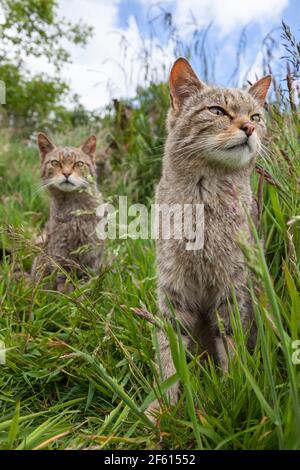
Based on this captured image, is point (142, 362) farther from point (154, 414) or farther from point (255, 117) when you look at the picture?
point (255, 117)

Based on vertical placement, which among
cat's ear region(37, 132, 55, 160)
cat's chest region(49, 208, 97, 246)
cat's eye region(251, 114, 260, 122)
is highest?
cat's ear region(37, 132, 55, 160)

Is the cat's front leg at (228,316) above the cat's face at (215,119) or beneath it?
beneath

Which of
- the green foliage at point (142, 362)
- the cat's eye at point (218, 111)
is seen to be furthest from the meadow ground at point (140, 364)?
the cat's eye at point (218, 111)

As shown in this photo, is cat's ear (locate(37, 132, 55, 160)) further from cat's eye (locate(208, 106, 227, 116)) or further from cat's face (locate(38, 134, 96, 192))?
cat's eye (locate(208, 106, 227, 116))

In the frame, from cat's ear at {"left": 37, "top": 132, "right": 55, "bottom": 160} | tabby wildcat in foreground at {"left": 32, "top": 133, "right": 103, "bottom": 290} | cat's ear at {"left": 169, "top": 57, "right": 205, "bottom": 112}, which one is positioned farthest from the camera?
cat's ear at {"left": 37, "top": 132, "right": 55, "bottom": 160}

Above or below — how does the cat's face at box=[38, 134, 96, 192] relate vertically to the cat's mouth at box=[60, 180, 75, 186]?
above

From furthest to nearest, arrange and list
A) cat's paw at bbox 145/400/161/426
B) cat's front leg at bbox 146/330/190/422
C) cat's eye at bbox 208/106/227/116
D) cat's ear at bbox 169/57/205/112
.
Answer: cat's ear at bbox 169/57/205/112 → cat's eye at bbox 208/106/227/116 → cat's front leg at bbox 146/330/190/422 → cat's paw at bbox 145/400/161/426

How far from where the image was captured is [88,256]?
142 inches

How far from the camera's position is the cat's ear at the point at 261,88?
7.74 feet

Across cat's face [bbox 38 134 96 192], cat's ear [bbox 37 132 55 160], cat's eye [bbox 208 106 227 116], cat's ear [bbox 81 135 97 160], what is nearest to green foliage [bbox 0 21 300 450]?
cat's eye [bbox 208 106 227 116]

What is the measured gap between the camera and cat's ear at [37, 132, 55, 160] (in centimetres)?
418

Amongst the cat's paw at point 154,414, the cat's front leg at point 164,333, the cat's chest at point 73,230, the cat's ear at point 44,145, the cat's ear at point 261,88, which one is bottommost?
the cat's paw at point 154,414

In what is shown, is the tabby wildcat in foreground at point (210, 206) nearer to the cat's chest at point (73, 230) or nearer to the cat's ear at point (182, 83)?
the cat's ear at point (182, 83)

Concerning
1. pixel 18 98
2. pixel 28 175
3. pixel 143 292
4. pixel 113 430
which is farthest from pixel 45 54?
pixel 113 430
